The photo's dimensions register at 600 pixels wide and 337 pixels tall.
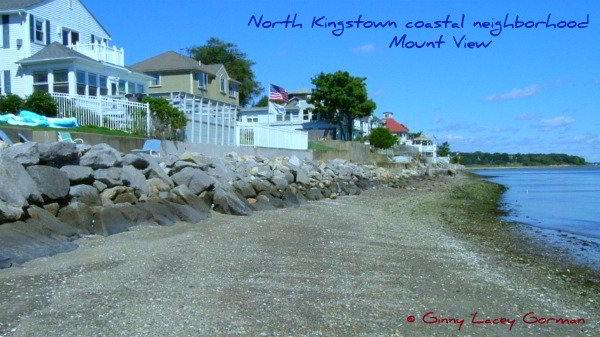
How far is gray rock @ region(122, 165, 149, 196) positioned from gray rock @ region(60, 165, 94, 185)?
35.6 inches

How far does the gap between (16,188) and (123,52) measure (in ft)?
92.3

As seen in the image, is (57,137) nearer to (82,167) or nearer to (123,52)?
(82,167)

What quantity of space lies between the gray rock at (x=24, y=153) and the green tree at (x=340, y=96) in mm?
50925

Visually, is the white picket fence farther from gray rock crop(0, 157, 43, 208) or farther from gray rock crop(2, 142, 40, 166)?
gray rock crop(0, 157, 43, 208)

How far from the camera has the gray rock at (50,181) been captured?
1082 centimetres

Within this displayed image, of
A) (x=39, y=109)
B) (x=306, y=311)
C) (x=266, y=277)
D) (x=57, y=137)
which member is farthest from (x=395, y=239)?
(x=39, y=109)

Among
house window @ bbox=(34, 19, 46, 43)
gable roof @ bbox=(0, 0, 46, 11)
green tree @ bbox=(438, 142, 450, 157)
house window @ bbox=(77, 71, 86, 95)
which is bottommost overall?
green tree @ bbox=(438, 142, 450, 157)

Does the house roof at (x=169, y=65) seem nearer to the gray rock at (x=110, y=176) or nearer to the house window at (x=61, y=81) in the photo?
the house window at (x=61, y=81)

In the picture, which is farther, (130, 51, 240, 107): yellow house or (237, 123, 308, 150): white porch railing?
(130, 51, 240, 107): yellow house

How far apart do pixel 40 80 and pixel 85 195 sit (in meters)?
23.7

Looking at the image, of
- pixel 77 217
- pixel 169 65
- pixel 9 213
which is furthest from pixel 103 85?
pixel 9 213

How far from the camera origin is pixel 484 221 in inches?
819

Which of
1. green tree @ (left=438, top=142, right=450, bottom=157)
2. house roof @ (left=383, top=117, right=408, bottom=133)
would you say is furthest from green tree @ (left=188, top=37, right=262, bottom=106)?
green tree @ (left=438, top=142, right=450, bottom=157)

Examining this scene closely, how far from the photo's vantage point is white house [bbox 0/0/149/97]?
31812 mm
